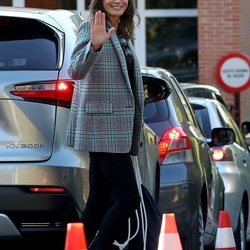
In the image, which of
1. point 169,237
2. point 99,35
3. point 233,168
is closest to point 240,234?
point 233,168

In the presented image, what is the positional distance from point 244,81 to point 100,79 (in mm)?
12257

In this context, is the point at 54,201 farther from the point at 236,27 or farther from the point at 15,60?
the point at 236,27

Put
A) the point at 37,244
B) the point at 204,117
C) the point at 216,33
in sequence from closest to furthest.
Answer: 1. the point at 37,244
2. the point at 204,117
3. the point at 216,33

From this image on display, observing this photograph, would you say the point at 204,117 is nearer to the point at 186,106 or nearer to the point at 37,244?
the point at 186,106

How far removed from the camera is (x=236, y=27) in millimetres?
21219

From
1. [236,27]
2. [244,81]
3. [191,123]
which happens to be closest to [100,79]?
[191,123]

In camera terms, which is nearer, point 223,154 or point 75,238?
point 75,238

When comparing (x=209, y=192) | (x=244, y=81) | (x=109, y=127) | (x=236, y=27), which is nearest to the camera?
(x=109, y=127)

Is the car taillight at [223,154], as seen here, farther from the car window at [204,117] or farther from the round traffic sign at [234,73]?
the round traffic sign at [234,73]

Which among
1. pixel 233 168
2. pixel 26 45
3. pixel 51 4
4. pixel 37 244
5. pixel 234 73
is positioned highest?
pixel 51 4

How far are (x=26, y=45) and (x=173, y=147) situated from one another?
2.09m

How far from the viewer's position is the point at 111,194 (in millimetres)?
6375

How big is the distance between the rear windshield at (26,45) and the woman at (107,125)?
15.7 inches

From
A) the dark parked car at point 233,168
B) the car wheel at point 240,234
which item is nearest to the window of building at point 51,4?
the dark parked car at point 233,168
